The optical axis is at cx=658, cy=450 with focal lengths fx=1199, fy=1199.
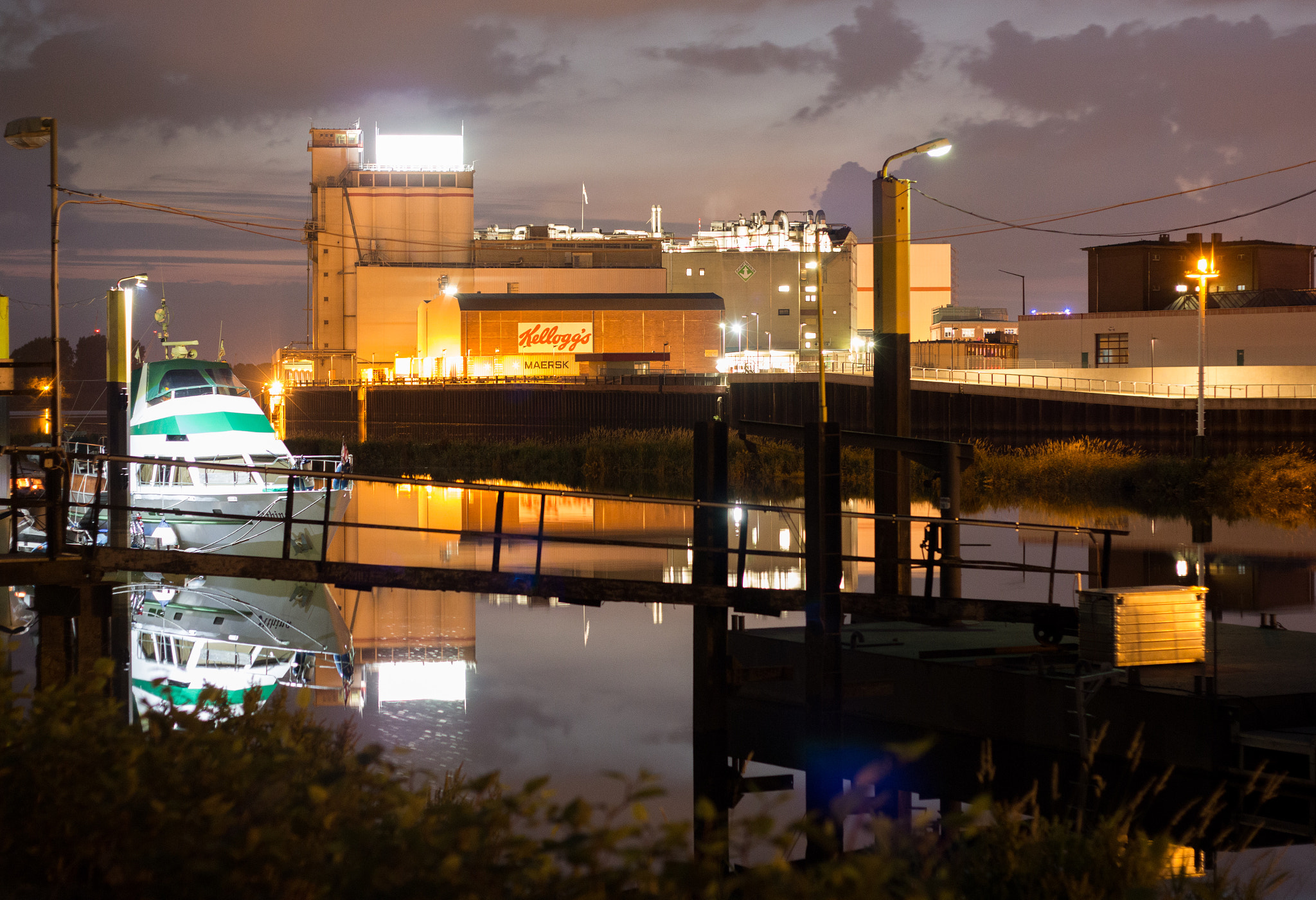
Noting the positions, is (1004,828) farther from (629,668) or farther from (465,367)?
(465,367)

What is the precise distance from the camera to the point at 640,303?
283 feet

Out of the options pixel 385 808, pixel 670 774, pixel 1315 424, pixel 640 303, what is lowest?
pixel 670 774

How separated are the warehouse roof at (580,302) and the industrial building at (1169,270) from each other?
87.0 ft

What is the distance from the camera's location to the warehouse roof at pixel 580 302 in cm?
8569

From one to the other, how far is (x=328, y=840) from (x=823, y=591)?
766 centimetres

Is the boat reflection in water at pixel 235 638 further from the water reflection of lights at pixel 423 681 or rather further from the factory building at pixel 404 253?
the factory building at pixel 404 253

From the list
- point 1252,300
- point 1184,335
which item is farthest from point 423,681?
point 1252,300

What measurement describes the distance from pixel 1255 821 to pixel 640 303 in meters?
76.5

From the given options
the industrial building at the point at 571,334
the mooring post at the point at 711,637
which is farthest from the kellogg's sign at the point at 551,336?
the mooring post at the point at 711,637

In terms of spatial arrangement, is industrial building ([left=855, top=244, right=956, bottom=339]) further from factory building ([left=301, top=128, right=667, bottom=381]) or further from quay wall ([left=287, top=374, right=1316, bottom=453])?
quay wall ([left=287, top=374, right=1316, bottom=453])

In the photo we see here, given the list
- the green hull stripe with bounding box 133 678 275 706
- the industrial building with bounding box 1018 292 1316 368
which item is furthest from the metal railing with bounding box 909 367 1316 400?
the green hull stripe with bounding box 133 678 275 706

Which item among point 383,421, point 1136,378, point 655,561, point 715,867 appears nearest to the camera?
point 715,867

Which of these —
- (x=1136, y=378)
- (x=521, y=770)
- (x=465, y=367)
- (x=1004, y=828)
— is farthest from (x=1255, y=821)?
(x=465, y=367)

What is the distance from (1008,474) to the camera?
48656 millimetres
